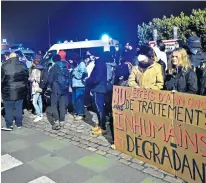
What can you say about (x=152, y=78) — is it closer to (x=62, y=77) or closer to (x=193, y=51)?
(x=193, y=51)

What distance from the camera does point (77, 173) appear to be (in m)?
4.36

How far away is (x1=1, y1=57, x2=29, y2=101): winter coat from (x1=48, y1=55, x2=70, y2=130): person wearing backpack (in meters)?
0.68

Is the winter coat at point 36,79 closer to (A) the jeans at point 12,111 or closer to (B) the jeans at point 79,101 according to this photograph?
(A) the jeans at point 12,111

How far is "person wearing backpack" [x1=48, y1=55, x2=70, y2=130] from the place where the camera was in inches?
262

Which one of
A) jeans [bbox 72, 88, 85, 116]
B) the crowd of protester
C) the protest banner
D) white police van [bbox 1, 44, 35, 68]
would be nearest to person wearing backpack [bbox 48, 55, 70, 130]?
the crowd of protester

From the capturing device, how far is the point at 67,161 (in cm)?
480

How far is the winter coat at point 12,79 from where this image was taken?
6.55 meters

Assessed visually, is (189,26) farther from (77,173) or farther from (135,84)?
(77,173)

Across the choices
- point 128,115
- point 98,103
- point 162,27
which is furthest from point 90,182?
point 162,27

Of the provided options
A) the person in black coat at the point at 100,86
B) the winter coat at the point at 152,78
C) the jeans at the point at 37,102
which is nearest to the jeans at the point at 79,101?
the jeans at the point at 37,102

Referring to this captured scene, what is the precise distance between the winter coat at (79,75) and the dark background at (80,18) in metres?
16.1

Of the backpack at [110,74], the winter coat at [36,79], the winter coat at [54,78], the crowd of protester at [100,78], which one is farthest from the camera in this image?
the winter coat at [36,79]

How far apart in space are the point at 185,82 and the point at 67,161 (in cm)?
232

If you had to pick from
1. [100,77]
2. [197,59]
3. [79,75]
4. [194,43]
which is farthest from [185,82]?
[79,75]
